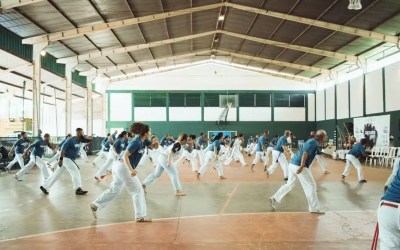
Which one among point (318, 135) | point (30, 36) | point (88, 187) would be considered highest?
point (30, 36)

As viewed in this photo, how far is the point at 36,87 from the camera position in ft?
79.2

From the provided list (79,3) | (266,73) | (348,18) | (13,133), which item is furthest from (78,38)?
(266,73)

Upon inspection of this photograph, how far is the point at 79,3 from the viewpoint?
803 inches

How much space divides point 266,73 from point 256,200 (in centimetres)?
3679

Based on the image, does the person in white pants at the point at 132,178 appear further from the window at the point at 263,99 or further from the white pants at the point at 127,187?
the window at the point at 263,99

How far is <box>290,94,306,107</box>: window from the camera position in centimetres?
4672

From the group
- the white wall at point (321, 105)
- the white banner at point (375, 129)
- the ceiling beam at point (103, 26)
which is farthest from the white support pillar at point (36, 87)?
the white wall at point (321, 105)

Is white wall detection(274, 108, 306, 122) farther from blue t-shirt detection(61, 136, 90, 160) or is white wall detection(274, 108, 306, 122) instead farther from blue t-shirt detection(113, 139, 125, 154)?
blue t-shirt detection(61, 136, 90, 160)

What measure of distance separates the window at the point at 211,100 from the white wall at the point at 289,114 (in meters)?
7.21

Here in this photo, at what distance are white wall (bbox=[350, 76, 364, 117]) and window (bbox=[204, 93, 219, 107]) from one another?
16.4 metres

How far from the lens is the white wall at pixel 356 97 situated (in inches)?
1285

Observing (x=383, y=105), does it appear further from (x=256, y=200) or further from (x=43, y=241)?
(x=43, y=241)

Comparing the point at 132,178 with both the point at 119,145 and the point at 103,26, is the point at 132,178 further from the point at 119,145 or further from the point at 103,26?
the point at 103,26

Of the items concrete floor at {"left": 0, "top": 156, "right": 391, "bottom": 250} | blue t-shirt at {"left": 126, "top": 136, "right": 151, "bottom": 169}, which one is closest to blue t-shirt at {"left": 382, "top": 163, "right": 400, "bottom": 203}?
concrete floor at {"left": 0, "top": 156, "right": 391, "bottom": 250}
